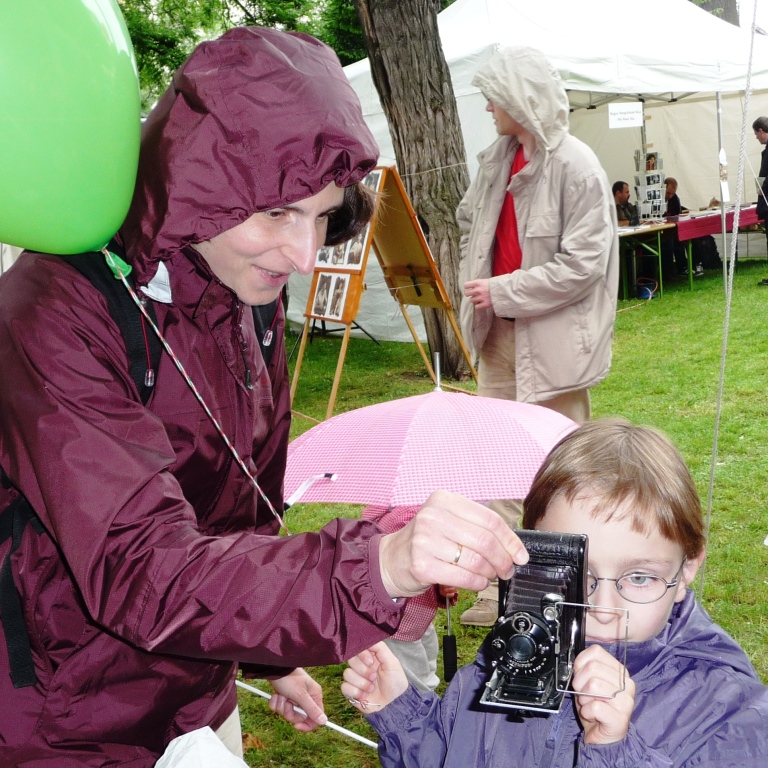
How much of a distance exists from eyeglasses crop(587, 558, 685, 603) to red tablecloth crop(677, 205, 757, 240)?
1078 cm

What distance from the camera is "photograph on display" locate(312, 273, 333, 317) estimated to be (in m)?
6.89

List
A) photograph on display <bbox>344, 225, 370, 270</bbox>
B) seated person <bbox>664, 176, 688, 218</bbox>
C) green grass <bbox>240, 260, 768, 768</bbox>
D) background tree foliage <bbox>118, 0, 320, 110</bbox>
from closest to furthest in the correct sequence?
1. green grass <bbox>240, 260, 768, 768</bbox>
2. photograph on display <bbox>344, 225, 370, 270</bbox>
3. seated person <bbox>664, 176, 688, 218</bbox>
4. background tree foliage <bbox>118, 0, 320, 110</bbox>

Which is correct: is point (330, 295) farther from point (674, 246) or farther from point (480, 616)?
point (674, 246)

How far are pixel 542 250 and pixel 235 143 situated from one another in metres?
2.62

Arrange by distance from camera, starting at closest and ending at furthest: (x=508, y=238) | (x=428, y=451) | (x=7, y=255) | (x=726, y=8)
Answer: (x=428, y=451) → (x=7, y=255) → (x=508, y=238) → (x=726, y=8)

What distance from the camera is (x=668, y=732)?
1.58 m

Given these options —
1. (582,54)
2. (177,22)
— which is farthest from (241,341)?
(177,22)

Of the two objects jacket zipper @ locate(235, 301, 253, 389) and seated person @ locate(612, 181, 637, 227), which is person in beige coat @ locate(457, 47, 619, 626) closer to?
jacket zipper @ locate(235, 301, 253, 389)

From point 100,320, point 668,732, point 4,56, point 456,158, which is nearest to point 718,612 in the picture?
point 668,732

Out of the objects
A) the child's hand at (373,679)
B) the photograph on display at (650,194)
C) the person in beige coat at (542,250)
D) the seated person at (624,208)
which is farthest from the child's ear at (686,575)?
the photograph on display at (650,194)

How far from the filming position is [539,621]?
4.06ft

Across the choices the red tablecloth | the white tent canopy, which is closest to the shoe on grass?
the white tent canopy

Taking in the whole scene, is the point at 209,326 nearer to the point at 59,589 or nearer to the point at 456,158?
the point at 59,589

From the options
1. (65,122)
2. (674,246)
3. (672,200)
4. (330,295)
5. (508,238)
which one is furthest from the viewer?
(672,200)
